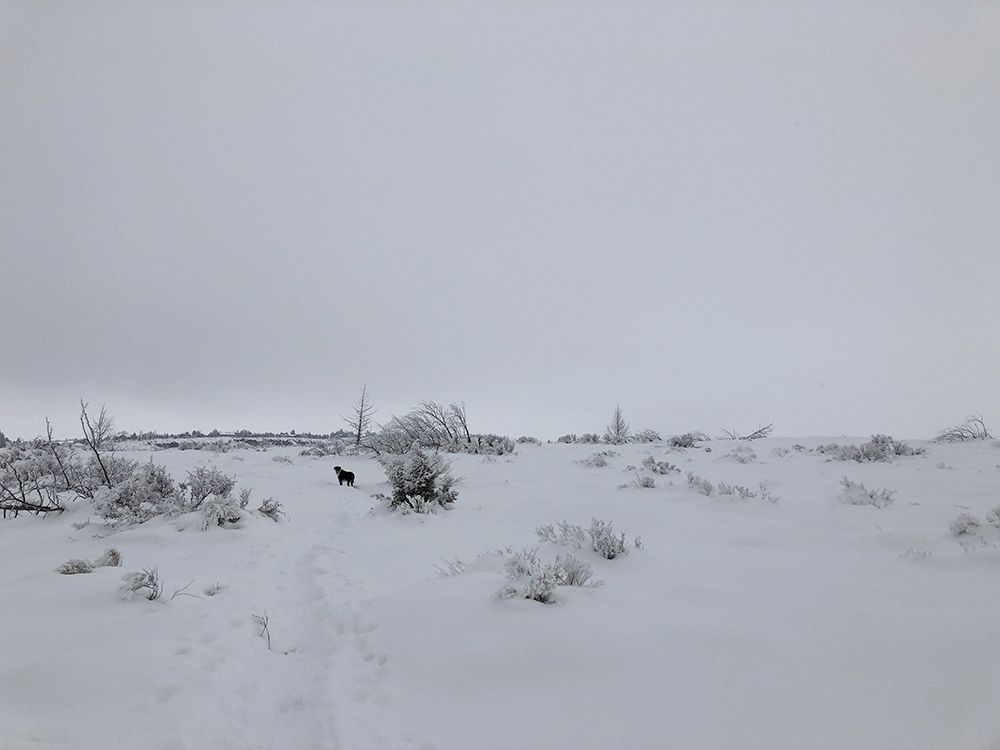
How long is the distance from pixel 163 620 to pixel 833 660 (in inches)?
184

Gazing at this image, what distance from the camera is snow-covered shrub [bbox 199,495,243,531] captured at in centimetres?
686

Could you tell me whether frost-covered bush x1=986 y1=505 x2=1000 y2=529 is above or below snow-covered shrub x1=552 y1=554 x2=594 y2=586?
above

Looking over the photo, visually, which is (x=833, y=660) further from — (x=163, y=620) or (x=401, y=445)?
(x=401, y=445)

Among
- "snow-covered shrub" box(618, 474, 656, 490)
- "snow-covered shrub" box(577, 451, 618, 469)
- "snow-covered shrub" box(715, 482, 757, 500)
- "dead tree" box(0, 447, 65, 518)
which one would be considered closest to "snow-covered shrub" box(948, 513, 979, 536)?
"snow-covered shrub" box(715, 482, 757, 500)

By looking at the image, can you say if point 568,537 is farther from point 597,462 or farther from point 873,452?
point 873,452

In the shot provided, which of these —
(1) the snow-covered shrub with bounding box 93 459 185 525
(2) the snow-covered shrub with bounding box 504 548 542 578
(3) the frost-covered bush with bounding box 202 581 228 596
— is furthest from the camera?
(1) the snow-covered shrub with bounding box 93 459 185 525

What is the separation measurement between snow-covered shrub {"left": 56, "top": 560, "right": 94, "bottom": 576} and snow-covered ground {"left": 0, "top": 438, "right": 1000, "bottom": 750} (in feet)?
0.36

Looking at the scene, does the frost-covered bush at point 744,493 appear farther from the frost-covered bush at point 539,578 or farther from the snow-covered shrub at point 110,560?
the snow-covered shrub at point 110,560

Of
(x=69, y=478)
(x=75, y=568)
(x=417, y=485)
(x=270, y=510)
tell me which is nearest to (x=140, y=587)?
(x=75, y=568)

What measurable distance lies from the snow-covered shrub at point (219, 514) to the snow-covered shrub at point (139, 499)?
2.09 feet

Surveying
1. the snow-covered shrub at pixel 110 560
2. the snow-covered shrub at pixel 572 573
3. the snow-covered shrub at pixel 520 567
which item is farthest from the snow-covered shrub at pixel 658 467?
the snow-covered shrub at pixel 110 560

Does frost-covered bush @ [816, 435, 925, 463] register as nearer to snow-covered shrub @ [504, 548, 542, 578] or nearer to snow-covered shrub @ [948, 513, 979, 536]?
snow-covered shrub @ [948, 513, 979, 536]

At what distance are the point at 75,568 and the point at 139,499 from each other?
9.72 ft

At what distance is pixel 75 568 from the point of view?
484 centimetres
